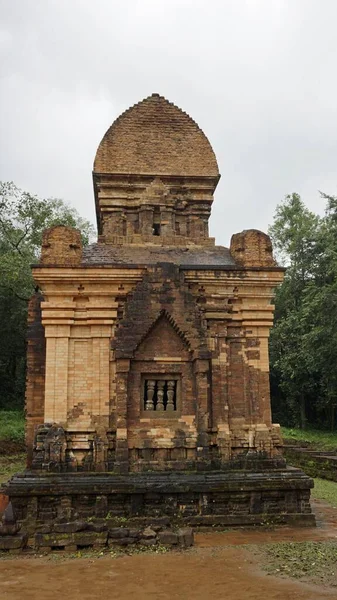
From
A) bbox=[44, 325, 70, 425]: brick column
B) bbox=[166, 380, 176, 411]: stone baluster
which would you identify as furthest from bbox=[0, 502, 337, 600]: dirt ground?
bbox=[44, 325, 70, 425]: brick column

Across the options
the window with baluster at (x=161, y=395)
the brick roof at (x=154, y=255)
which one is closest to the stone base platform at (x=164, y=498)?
the window with baluster at (x=161, y=395)

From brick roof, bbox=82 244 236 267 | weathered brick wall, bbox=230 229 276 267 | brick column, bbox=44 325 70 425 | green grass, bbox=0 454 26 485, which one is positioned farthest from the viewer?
green grass, bbox=0 454 26 485

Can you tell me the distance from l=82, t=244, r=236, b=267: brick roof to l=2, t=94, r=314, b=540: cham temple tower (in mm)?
61

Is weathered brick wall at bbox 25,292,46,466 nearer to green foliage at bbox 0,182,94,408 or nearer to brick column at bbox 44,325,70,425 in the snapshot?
brick column at bbox 44,325,70,425

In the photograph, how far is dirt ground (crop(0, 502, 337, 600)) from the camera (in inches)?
279

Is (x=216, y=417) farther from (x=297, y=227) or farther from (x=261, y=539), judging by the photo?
(x=297, y=227)

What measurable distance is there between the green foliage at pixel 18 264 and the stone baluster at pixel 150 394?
18.0 metres

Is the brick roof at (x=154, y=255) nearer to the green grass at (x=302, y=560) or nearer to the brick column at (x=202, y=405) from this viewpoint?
the brick column at (x=202, y=405)

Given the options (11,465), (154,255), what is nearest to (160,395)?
(154,255)

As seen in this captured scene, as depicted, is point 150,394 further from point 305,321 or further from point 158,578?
point 305,321

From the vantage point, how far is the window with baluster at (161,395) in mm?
11461

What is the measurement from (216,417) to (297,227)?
27088mm

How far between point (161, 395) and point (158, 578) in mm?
4268

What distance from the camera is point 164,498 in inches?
410
